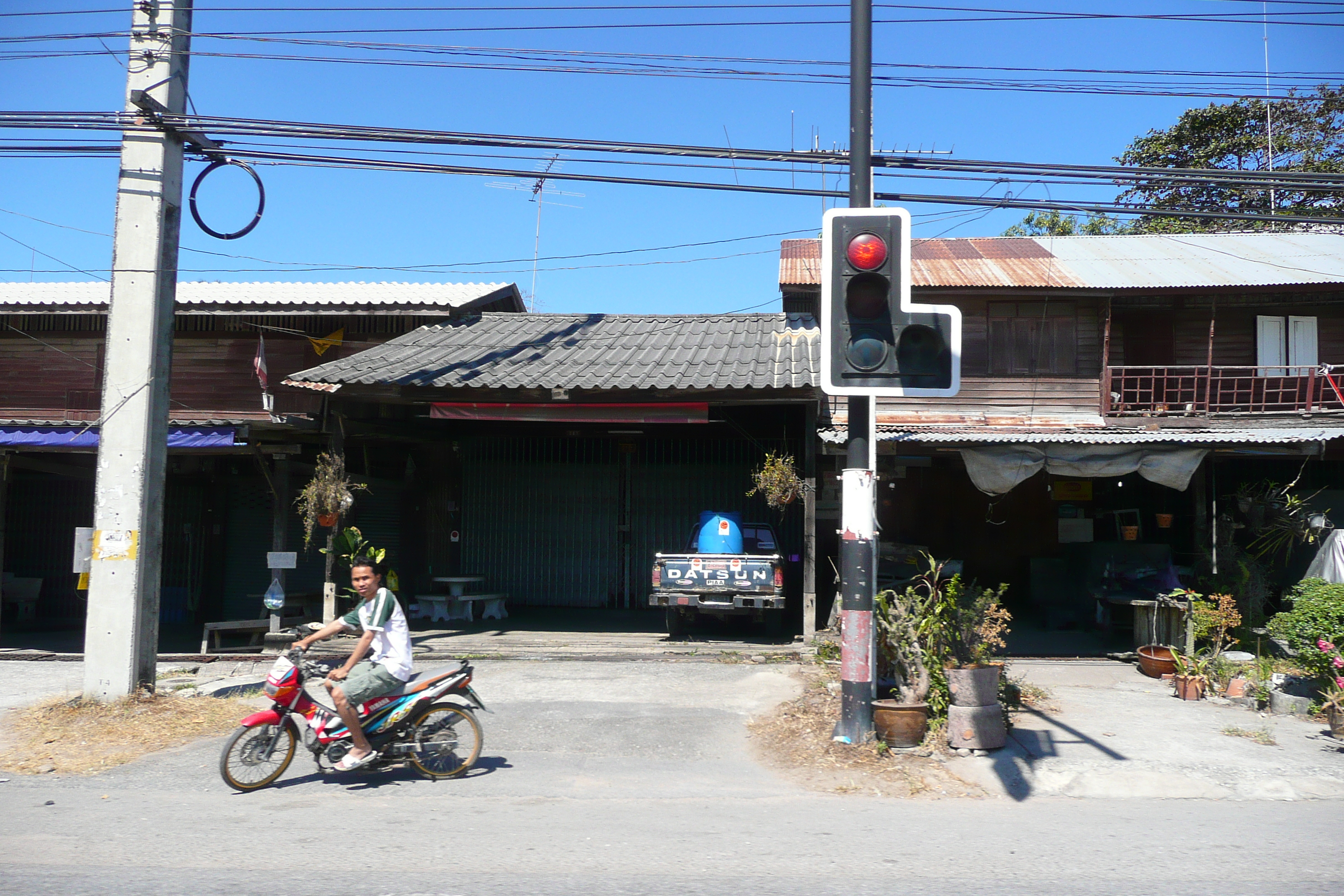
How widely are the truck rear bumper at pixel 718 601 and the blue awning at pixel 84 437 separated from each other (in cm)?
627

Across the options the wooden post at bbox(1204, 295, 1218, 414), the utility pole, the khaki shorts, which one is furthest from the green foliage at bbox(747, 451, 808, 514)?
the wooden post at bbox(1204, 295, 1218, 414)

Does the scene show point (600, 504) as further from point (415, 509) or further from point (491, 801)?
point (491, 801)

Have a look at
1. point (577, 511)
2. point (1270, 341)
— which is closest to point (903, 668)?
point (577, 511)

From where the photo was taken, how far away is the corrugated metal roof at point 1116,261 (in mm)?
15945

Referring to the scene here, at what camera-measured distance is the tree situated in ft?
75.3

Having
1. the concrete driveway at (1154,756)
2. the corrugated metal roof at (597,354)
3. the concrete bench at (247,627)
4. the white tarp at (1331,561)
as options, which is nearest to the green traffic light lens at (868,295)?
the concrete driveway at (1154,756)

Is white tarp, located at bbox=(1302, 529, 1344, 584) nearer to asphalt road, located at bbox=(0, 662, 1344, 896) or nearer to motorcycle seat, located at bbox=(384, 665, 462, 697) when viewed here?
asphalt road, located at bbox=(0, 662, 1344, 896)

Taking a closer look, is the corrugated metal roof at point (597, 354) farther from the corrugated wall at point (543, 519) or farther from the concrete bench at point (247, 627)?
the concrete bench at point (247, 627)

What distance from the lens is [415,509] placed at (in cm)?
1625

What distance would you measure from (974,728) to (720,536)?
6.09 m

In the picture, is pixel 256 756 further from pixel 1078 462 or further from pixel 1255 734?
pixel 1078 462

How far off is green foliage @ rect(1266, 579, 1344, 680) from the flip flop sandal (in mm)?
8356

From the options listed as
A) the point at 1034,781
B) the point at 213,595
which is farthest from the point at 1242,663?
the point at 213,595

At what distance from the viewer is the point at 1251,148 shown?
23.6m
